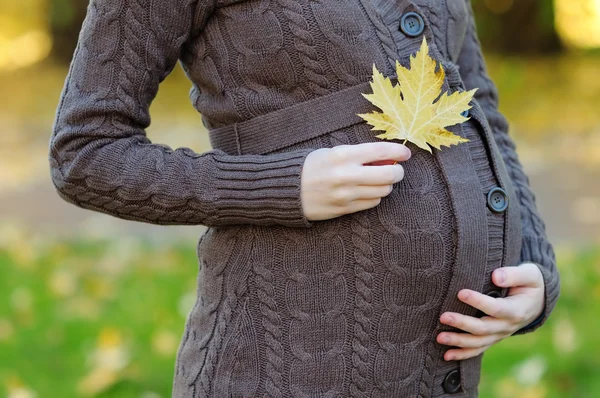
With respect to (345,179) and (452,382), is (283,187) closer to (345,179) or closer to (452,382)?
(345,179)

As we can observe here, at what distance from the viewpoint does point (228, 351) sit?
1425mm

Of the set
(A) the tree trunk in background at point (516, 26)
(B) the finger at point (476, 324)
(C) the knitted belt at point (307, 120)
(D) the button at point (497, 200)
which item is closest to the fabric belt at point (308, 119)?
(C) the knitted belt at point (307, 120)

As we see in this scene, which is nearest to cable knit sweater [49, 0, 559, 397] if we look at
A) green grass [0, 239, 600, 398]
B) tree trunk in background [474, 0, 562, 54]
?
green grass [0, 239, 600, 398]

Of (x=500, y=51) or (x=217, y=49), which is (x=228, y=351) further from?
(x=500, y=51)

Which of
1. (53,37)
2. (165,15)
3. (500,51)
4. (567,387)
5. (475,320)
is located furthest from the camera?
(53,37)

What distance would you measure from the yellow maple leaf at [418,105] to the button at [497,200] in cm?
13

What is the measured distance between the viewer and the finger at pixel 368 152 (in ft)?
4.39

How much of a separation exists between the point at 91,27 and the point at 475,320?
0.85 metres

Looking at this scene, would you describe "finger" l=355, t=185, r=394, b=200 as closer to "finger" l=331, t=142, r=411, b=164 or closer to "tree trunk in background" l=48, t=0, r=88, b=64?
"finger" l=331, t=142, r=411, b=164

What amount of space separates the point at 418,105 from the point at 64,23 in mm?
10683

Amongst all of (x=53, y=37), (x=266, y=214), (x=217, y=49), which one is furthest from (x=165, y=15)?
(x=53, y=37)

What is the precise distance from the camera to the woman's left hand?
4.71 ft

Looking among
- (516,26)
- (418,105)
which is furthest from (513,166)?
(516,26)

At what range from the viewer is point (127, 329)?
3.41 metres
